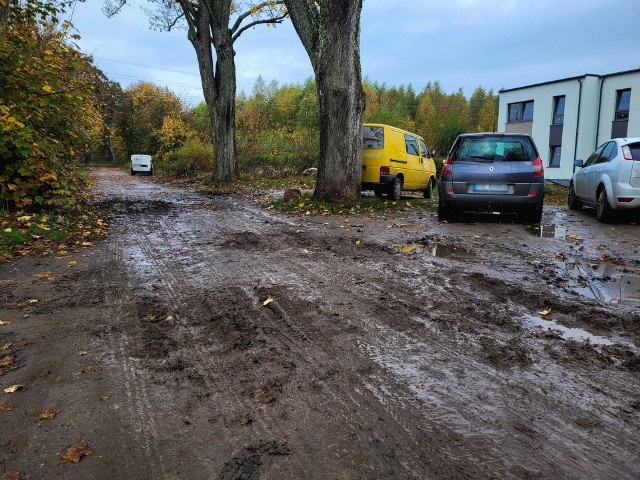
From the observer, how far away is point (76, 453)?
7.37ft

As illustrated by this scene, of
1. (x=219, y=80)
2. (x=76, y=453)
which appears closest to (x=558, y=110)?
(x=219, y=80)

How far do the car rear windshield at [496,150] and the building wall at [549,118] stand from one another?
968 inches

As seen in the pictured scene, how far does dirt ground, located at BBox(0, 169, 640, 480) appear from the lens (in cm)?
223

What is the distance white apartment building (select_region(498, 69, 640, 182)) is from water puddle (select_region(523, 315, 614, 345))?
93.7 feet

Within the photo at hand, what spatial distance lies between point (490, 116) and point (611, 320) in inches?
3256

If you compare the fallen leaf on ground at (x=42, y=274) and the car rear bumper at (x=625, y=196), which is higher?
the car rear bumper at (x=625, y=196)

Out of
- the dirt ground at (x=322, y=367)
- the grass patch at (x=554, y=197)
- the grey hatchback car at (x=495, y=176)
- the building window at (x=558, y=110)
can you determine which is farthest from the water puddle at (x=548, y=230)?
the building window at (x=558, y=110)

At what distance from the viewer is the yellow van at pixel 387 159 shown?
12.8 m

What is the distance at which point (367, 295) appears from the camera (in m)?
4.64

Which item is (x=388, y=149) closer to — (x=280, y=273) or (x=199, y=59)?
(x=280, y=273)

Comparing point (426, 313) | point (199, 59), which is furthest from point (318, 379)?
point (199, 59)

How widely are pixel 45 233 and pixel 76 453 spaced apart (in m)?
6.49

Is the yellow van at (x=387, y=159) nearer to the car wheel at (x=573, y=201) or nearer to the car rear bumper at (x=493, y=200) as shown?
the car rear bumper at (x=493, y=200)

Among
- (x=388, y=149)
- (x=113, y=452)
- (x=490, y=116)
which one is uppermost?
(x=490, y=116)
